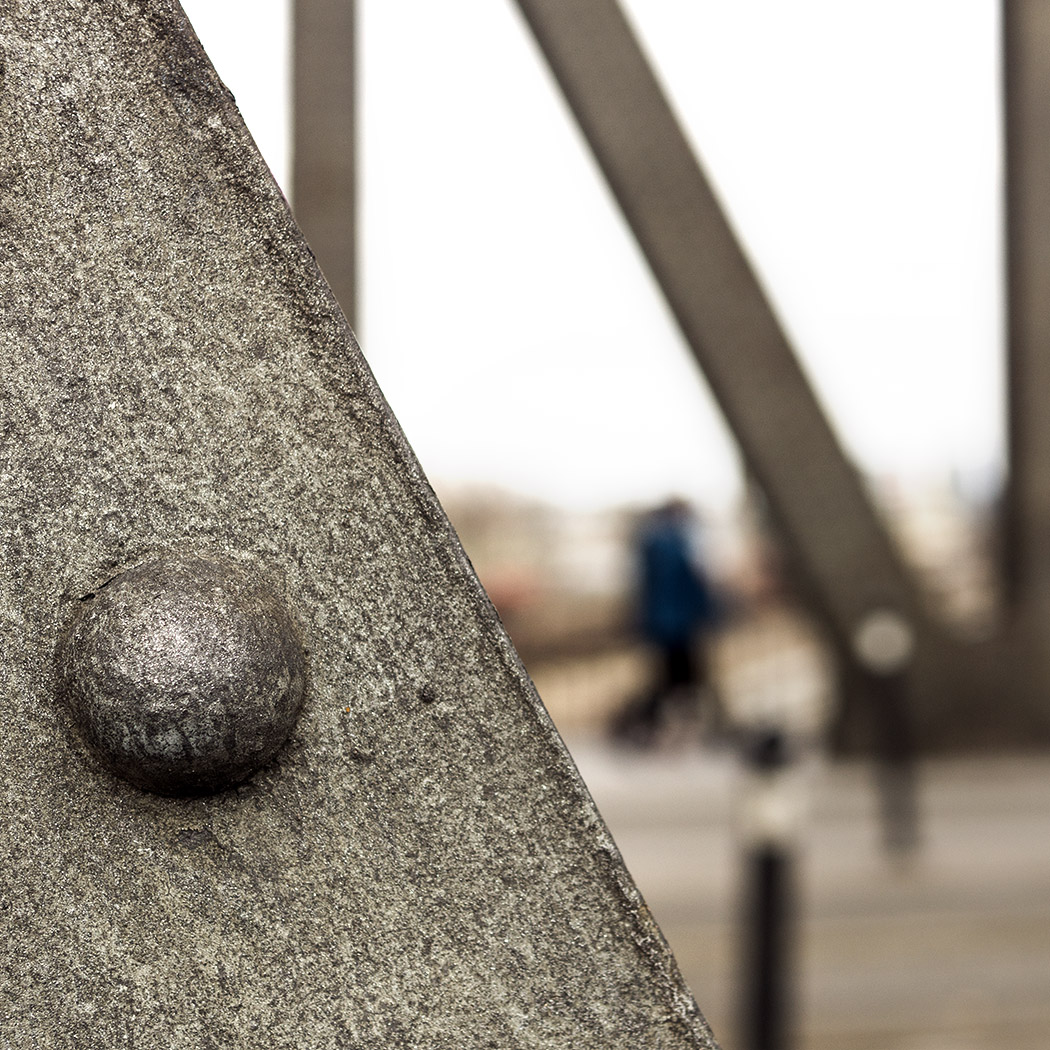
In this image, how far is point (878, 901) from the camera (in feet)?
20.4

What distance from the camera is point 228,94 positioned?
849 millimetres

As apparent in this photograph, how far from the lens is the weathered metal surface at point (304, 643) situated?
80 centimetres

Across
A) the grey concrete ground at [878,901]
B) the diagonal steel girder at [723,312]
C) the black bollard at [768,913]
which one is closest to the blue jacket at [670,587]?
the grey concrete ground at [878,901]

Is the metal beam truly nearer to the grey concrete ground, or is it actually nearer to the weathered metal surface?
the weathered metal surface

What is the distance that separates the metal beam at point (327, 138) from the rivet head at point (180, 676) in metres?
0.99

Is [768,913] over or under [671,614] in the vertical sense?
under

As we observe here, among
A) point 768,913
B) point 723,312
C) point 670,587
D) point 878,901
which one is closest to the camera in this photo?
point 723,312

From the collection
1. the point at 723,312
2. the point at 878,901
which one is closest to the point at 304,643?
the point at 723,312

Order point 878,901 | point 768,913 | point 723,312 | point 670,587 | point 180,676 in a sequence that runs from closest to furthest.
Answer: point 180,676, point 723,312, point 768,913, point 878,901, point 670,587

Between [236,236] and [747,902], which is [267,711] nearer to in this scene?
[236,236]

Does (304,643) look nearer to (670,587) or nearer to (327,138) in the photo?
(327,138)

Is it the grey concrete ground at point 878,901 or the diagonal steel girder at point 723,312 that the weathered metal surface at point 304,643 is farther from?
the grey concrete ground at point 878,901

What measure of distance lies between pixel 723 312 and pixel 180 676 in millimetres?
2317

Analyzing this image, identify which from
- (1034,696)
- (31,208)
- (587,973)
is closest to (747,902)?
(1034,696)
